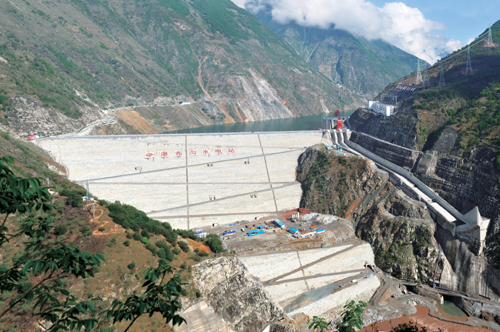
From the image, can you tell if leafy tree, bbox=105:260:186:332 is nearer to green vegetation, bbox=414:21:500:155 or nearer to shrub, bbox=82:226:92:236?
shrub, bbox=82:226:92:236

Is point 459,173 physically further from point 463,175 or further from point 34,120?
point 34,120

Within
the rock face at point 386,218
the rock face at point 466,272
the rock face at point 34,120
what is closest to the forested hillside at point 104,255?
the rock face at point 386,218

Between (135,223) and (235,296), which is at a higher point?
(135,223)

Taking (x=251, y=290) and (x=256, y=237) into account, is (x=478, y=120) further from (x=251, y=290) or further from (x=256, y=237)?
(x=251, y=290)

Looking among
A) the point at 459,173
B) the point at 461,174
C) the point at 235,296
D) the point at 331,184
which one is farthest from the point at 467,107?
the point at 235,296

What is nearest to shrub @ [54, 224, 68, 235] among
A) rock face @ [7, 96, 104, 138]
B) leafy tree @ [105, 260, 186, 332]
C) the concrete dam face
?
leafy tree @ [105, 260, 186, 332]

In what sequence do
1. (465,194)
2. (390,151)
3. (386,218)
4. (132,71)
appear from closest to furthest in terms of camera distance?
(465,194) → (386,218) → (390,151) → (132,71)

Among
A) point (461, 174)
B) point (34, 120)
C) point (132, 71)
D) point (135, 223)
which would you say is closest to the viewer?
point (135, 223)

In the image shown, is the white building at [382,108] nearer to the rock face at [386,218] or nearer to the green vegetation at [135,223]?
the rock face at [386,218]
